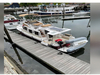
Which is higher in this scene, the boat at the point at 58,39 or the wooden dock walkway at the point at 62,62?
the boat at the point at 58,39

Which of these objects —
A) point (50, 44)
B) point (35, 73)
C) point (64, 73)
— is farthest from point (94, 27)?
point (50, 44)

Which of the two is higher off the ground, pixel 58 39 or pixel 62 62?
pixel 58 39

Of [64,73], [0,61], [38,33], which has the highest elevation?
[0,61]

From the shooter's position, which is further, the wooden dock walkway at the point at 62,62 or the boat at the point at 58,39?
the boat at the point at 58,39

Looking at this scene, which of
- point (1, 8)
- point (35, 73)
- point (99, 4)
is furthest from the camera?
point (35, 73)

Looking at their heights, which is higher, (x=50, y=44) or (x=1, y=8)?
(x=1, y=8)

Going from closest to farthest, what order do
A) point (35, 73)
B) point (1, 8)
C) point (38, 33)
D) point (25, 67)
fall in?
1. point (1, 8)
2. point (35, 73)
3. point (25, 67)
4. point (38, 33)

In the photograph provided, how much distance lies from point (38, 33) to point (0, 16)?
10810 mm

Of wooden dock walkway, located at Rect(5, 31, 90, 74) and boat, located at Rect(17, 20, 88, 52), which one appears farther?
boat, located at Rect(17, 20, 88, 52)

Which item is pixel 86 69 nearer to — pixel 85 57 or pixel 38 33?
pixel 85 57

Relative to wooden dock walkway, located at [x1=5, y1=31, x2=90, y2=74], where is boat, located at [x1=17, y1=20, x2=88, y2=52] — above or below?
above

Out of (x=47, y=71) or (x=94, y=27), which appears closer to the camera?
(x=94, y=27)

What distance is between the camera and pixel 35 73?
646cm

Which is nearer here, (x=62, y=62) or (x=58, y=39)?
(x=62, y=62)
